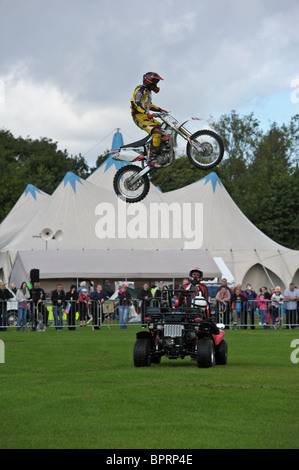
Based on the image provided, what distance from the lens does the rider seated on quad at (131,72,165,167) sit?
52.1 feet

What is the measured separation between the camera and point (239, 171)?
97.8m

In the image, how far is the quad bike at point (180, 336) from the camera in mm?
17156

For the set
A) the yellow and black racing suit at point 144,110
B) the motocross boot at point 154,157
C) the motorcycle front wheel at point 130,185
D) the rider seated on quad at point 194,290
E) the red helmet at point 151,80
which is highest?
the red helmet at point 151,80

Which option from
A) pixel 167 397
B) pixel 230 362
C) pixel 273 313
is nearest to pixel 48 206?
pixel 273 313

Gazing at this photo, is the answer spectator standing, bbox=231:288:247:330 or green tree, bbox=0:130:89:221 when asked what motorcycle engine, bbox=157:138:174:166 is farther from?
green tree, bbox=0:130:89:221

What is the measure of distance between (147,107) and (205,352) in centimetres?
479

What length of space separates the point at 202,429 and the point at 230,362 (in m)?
8.88

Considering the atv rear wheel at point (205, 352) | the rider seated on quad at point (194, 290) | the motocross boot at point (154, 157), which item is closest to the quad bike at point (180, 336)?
the atv rear wheel at point (205, 352)

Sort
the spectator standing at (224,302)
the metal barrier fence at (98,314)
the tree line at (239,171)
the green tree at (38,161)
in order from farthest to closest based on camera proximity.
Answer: the green tree at (38,161)
the tree line at (239,171)
the spectator standing at (224,302)
the metal barrier fence at (98,314)

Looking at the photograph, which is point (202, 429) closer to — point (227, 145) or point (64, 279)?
point (64, 279)

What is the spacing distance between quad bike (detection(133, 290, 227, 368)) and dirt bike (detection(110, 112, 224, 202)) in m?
2.46

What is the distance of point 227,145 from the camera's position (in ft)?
311

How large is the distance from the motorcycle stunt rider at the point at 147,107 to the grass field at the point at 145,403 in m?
4.50

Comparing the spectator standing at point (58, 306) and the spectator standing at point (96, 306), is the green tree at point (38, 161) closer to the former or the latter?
the spectator standing at point (96, 306)
